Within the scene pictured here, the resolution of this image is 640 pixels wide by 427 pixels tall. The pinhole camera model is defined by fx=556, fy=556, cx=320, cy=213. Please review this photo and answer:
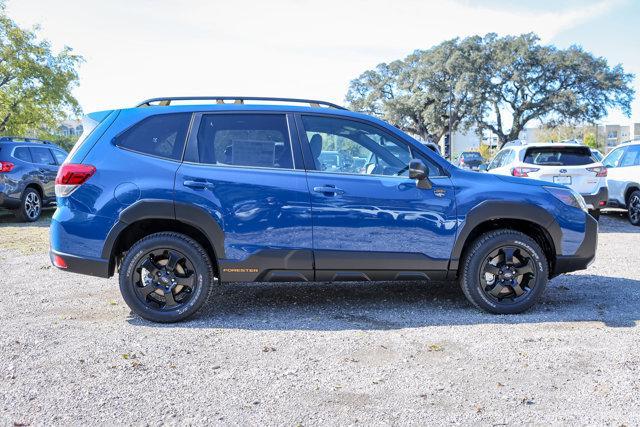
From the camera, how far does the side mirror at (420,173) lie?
4605mm

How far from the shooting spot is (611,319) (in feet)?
15.5

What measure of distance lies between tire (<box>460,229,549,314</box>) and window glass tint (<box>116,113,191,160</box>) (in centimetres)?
267

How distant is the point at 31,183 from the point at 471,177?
1052cm

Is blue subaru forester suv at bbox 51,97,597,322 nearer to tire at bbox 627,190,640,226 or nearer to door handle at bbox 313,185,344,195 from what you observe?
door handle at bbox 313,185,344,195

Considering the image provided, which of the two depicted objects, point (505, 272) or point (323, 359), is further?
point (505, 272)

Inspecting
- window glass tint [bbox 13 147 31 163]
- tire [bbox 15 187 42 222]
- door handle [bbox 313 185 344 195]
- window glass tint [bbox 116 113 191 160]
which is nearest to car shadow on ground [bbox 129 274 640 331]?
door handle [bbox 313 185 344 195]

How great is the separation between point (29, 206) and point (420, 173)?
412 inches

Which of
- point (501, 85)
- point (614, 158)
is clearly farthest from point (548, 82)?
point (614, 158)

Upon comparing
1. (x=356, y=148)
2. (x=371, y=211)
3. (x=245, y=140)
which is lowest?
(x=371, y=211)

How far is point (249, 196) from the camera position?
455 centimetres

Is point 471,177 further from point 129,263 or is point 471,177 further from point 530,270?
point 129,263

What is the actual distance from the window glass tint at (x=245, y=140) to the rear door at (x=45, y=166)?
9.27 metres

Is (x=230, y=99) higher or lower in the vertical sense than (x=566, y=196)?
higher

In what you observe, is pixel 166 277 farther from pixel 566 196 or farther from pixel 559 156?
pixel 559 156
